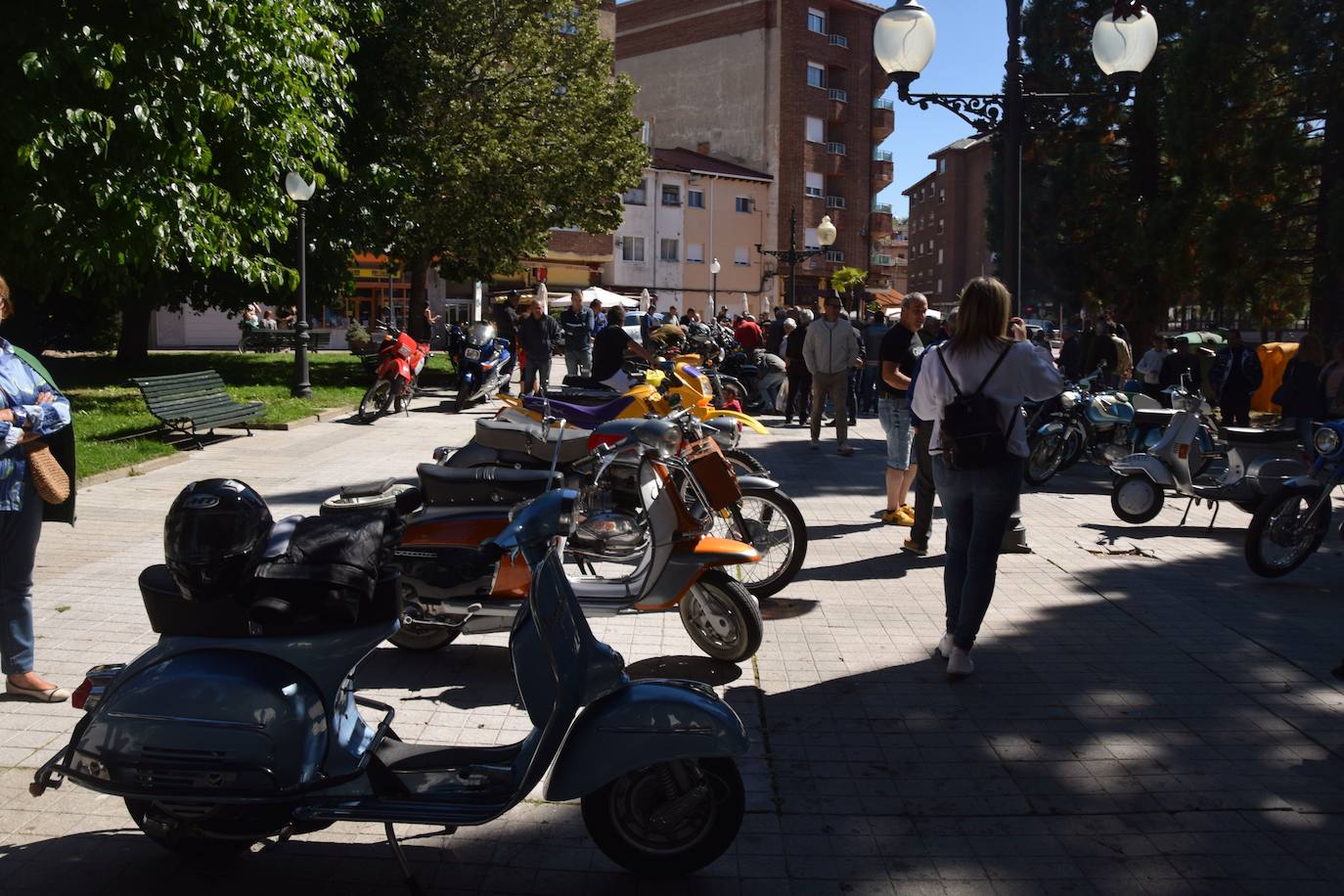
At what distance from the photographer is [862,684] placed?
5223 mm

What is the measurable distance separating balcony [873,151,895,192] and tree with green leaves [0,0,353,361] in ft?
166

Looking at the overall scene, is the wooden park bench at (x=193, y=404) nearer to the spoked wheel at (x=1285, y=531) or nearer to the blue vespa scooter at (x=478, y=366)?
the blue vespa scooter at (x=478, y=366)

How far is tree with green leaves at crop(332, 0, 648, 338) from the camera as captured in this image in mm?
21844

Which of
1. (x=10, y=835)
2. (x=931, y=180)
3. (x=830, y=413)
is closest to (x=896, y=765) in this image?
(x=10, y=835)

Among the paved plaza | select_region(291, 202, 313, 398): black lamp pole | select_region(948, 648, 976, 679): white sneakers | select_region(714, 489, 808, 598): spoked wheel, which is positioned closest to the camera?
the paved plaza

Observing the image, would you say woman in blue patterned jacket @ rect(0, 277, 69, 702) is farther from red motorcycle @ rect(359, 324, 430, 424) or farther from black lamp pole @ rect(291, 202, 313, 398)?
black lamp pole @ rect(291, 202, 313, 398)

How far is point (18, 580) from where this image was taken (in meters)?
4.62

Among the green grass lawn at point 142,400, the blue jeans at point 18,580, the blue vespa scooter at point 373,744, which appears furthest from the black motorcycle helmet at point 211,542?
the green grass lawn at point 142,400

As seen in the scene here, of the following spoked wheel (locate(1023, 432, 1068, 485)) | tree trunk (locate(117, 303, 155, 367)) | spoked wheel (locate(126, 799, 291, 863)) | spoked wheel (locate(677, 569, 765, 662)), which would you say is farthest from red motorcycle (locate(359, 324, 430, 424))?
spoked wheel (locate(126, 799, 291, 863))

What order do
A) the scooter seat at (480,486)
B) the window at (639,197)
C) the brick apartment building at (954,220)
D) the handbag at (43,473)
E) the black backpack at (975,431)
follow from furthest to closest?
the brick apartment building at (954,220)
the window at (639,197)
the scooter seat at (480,486)
the black backpack at (975,431)
the handbag at (43,473)

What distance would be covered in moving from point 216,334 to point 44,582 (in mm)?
37459

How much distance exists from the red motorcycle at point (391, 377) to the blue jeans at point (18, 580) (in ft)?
36.7

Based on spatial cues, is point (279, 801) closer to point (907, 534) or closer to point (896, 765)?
point (896, 765)

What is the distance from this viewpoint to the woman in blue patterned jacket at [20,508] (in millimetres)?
4477
